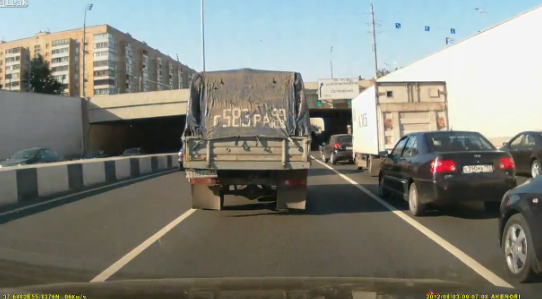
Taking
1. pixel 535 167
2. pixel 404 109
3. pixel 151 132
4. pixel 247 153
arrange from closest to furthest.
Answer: pixel 247 153, pixel 535 167, pixel 404 109, pixel 151 132

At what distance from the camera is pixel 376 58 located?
54.1 metres

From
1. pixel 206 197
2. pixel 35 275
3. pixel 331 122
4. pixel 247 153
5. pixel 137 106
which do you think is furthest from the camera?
pixel 331 122

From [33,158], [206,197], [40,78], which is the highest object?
[40,78]

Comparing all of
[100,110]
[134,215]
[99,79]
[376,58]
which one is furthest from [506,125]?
[99,79]

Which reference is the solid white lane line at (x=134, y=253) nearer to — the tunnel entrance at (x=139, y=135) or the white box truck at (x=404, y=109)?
the white box truck at (x=404, y=109)

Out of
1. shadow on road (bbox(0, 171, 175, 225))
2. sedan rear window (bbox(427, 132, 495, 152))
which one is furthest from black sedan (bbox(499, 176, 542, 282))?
shadow on road (bbox(0, 171, 175, 225))

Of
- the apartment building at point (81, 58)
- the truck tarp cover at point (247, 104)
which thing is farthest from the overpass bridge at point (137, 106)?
the apartment building at point (81, 58)

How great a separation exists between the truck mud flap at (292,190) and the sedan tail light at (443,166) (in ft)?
7.72

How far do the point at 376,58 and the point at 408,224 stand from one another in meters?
47.5

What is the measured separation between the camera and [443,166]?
8.77 m

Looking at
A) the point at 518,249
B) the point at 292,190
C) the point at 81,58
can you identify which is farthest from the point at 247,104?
the point at 81,58

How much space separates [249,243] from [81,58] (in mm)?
86533

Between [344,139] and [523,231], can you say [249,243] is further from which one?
[344,139]

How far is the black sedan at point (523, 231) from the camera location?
4859 millimetres
